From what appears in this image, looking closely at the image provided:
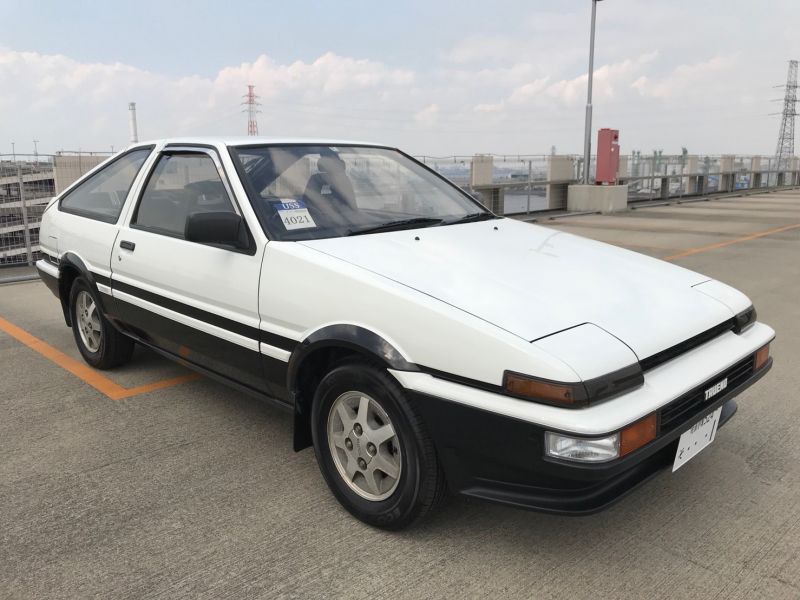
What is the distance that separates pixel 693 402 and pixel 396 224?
156 centimetres

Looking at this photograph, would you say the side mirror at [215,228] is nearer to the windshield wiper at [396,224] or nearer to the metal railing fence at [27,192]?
the windshield wiper at [396,224]

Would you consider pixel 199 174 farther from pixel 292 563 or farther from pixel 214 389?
pixel 292 563

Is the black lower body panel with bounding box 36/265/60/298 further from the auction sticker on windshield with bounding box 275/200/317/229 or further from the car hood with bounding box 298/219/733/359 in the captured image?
the car hood with bounding box 298/219/733/359

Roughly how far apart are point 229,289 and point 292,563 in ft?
4.05

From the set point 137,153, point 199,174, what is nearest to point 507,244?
point 199,174

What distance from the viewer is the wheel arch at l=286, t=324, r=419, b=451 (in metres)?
2.38

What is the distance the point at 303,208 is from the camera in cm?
310

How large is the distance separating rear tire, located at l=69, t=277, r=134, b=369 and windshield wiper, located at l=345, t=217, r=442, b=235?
2002 mm

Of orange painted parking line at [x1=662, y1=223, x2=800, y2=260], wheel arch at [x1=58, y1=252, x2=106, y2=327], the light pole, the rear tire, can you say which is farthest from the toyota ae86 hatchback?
the light pole

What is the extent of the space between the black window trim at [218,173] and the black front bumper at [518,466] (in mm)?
1175

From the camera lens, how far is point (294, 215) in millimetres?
3045

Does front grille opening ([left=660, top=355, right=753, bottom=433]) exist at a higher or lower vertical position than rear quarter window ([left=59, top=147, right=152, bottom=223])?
lower

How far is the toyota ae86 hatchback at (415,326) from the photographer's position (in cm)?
214

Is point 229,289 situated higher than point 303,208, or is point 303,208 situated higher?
point 303,208
